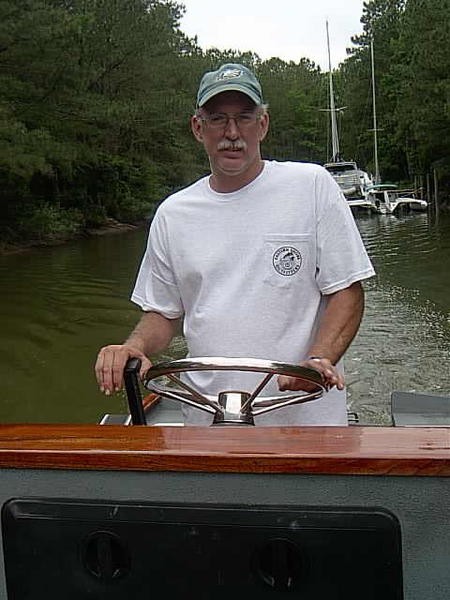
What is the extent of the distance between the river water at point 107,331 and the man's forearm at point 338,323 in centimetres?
413

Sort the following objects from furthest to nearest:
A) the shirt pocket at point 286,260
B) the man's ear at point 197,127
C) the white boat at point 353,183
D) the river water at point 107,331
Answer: the white boat at point 353,183
the river water at point 107,331
the man's ear at point 197,127
the shirt pocket at point 286,260

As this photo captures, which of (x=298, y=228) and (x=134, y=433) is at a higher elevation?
A: (x=298, y=228)

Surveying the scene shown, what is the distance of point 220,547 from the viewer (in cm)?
152

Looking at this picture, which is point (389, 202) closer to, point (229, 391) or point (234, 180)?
point (234, 180)

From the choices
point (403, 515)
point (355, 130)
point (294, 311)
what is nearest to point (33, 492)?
point (403, 515)

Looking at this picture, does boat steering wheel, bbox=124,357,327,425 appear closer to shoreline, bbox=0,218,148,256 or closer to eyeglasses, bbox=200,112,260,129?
eyeglasses, bbox=200,112,260,129

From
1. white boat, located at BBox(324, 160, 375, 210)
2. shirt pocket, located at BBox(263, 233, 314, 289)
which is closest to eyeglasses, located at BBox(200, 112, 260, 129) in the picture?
shirt pocket, located at BBox(263, 233, 314, 289)

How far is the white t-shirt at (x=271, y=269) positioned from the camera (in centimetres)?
231

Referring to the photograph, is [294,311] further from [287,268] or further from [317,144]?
[317,144]

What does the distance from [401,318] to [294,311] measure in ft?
30.3

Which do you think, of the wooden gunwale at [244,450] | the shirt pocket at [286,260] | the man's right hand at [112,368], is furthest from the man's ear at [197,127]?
the wooden gunwale at [244,450]

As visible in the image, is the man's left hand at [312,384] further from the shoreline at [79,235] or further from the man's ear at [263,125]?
the shoreline at [79,235]

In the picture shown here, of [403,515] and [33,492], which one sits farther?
[33,492]

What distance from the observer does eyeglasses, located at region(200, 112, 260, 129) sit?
2.44 m
